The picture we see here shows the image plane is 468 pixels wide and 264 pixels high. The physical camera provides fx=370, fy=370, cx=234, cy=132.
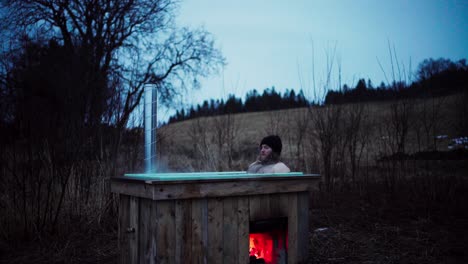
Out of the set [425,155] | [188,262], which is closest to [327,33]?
[425,155]

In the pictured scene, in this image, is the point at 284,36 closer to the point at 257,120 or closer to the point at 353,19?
the point at 353,19

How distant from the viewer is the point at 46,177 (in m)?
5.30

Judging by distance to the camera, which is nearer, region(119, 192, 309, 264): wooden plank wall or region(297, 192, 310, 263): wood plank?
region(119, 192, 309, 264): wooden plank wall

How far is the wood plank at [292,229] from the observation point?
3699mm

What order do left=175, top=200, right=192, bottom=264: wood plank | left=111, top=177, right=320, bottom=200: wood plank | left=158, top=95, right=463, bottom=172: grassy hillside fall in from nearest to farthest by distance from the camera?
left=111, top=177, right=320, bottom=200: wood plank < left=175, top=200, right=192, bottom=264: wood plank < left=158, top=95, right=463, bottom=172: grassy hillside

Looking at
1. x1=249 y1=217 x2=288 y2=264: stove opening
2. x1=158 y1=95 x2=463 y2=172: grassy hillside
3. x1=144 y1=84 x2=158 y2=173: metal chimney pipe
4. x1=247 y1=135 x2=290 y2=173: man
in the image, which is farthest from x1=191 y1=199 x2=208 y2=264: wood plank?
x1=158 y1=95 x2=463 y2=172: grassy hillside

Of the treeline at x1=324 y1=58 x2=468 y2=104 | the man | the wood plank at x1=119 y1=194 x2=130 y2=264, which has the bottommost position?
the wood plank at x1=119 y1=194 x2=130 y2=264

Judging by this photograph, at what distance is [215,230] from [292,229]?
914mm

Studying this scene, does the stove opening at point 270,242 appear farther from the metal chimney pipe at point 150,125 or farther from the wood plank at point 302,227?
the metal chimney pipe at point 150,125

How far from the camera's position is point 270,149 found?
4.28 meters

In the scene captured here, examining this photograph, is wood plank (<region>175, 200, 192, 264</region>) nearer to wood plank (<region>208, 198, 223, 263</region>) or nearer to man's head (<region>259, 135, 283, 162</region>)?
wood plank (<region>208, 198, 223, 263</region>)

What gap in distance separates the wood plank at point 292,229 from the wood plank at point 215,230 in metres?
0.81

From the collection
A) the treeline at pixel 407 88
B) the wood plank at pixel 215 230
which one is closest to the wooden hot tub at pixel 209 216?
the wood plank at pixel 215 230

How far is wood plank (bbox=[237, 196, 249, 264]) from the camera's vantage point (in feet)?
11.0
